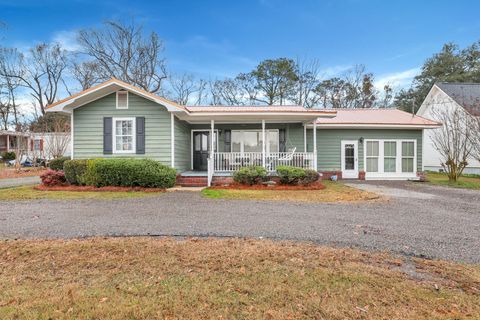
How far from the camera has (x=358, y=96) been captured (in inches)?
1214

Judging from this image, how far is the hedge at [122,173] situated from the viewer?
9719mm

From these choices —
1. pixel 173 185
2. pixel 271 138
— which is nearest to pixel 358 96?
pixel 271 138

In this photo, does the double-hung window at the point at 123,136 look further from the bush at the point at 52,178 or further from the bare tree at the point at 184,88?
the bare tree at the point at 184,88

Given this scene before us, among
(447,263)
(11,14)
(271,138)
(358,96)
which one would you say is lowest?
(447,263)

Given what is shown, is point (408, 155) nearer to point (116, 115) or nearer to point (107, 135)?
point (116, 115)

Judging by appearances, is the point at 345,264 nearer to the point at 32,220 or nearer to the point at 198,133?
the point at 32,220

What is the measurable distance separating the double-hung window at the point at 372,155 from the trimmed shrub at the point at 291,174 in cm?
573

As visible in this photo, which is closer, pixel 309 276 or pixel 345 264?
pixel 309 276

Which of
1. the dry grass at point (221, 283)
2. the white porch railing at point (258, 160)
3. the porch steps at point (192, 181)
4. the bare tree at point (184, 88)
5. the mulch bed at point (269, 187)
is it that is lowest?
the dry grass at point (221, 283)

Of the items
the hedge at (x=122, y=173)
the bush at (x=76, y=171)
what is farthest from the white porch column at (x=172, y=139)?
the bush at (x=76, y=171)

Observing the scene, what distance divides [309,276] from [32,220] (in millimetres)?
5473

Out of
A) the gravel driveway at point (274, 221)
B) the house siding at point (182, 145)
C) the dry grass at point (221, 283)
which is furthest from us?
the house siding at point (182, 145)

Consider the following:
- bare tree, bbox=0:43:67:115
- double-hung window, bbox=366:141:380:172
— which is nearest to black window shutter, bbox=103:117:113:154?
double-hung window, bbox=366:141:380:172

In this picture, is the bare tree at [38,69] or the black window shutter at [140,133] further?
the bare tree at [38,69]
